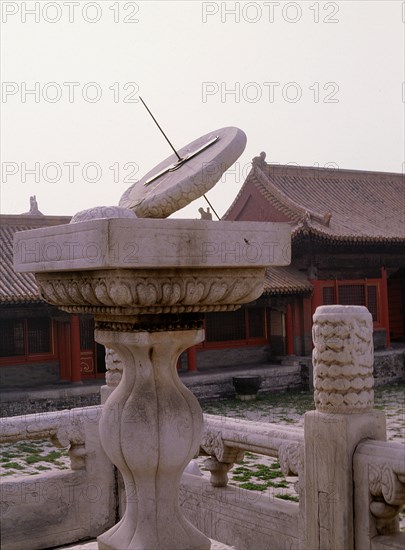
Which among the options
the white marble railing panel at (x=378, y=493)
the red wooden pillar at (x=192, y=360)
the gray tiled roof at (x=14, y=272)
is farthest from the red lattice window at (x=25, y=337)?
the white marble railing panel at (x=378, y=493)

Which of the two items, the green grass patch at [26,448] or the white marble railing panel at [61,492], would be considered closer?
the white marble railing panel at [61,492]

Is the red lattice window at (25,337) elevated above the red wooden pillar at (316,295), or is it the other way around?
the red wooden pillar at (316,295)

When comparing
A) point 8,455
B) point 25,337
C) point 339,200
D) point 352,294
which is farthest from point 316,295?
point 8,455

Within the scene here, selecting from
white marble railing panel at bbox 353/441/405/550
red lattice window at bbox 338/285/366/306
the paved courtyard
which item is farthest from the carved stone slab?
red lattice window at bbox 338/285/366/306

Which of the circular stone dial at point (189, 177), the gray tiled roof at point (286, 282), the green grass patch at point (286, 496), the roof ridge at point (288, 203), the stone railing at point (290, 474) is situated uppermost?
the roof ridge at point (288, 203)

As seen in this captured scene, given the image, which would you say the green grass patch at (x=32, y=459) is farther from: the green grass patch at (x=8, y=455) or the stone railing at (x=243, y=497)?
the stone railing at (x=243, y=497)

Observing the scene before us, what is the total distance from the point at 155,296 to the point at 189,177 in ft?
1.85

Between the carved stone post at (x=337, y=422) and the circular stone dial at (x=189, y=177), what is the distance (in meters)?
1.05

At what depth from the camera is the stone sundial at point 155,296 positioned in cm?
262

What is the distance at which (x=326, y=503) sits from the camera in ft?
11.9

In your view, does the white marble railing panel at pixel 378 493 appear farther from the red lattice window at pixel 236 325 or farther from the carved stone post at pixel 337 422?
the red lattice window at pixel 236 325

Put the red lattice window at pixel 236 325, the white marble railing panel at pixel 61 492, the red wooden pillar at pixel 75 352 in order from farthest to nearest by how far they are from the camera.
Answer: the red lattice window at pixel 236 325, the red wooden pillar at pixel 75 352, the white marble railing panel at pixel 61 492

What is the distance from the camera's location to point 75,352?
46.2ft

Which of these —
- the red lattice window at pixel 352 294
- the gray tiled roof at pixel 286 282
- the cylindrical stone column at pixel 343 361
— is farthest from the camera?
the red lattice window at pixel 352 294
